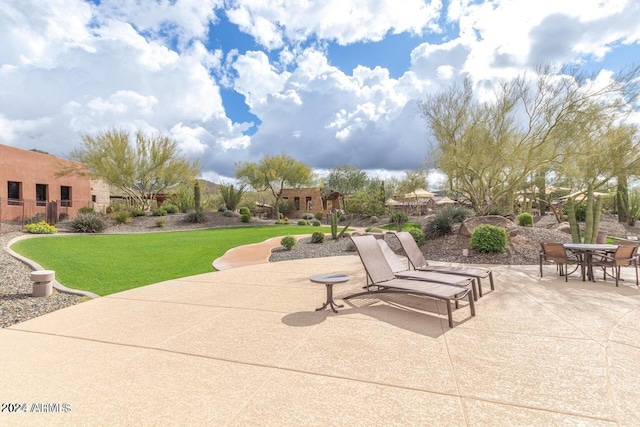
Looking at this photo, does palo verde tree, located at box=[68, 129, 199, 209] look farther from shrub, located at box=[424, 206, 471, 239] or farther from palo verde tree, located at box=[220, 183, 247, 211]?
shrub, located at box=[424, 206, 471, 239]

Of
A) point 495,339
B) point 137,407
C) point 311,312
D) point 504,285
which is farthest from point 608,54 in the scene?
point 137,407

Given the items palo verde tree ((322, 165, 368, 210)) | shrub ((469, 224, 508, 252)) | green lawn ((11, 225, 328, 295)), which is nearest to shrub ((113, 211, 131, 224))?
green lawn ((11, 225, 328, 295))

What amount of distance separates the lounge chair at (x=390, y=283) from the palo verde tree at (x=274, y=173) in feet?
93.8

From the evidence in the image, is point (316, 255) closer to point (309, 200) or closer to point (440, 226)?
point (440, 226)

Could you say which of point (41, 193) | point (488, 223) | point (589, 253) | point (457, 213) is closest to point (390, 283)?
point (589, 253)

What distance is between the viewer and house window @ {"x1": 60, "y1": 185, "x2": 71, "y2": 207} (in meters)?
23.5

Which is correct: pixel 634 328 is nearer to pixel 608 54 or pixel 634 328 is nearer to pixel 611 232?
pixel 608 54

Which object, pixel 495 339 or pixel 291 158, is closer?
pixel 495 339

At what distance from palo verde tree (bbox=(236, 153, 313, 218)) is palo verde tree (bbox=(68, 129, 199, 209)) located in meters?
5.54

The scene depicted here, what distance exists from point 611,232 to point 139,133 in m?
31.9

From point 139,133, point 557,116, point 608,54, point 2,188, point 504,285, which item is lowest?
point 504,285

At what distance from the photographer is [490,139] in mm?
11438

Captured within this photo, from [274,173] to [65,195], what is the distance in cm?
1703

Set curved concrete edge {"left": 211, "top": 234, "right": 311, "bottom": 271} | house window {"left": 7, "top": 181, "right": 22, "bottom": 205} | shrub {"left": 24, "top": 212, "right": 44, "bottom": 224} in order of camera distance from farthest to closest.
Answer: house window {"left": 7, "top": 181, "right": 22, "bottom": 205} < shrub {"left": 24, "top": 212, "right": 44, "bottom": 224} < curved concrete edge {"left": 211, "top": 234, "right": 311, "bottom": 271}
